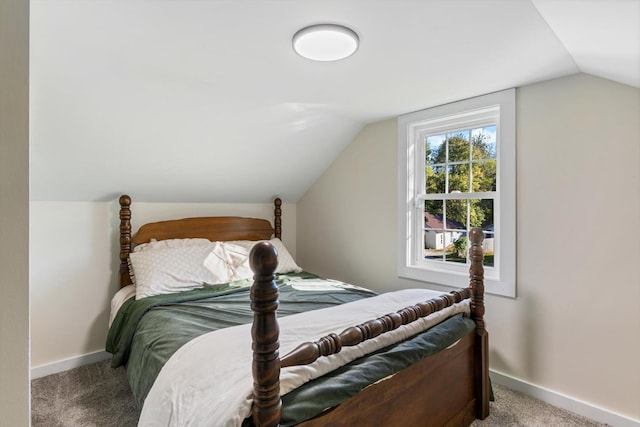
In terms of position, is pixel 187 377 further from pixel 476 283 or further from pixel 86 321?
pixel 86 321

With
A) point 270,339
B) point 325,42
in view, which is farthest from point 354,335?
point 325,42

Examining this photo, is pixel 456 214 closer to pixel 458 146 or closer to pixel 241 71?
pixel 458 146

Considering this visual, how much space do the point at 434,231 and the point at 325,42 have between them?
1.83 m

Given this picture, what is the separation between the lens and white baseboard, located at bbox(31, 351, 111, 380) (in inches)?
98.2

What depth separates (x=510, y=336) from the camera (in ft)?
7.52

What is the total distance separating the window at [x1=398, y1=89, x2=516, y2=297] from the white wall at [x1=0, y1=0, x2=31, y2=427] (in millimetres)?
2487

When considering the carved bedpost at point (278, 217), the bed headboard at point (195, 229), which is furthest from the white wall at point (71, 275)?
the carved bedpost at point (278, 217)

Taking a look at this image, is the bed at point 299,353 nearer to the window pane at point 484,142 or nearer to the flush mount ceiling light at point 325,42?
the window pane at point 484,142

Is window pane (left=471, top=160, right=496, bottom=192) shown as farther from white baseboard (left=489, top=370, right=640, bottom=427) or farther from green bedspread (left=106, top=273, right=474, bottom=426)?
white baseboard (left=489, top=370, right=640, bottom=427)

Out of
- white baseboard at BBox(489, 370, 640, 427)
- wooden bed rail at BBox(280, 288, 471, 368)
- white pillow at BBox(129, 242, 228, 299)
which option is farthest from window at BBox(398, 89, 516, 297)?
white pillow at BBox(129, 242, 228, 299)

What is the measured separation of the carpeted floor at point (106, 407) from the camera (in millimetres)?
1928

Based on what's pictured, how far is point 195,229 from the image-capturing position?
3.19 m

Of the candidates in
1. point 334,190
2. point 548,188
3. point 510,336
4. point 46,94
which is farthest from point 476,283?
point 46,94

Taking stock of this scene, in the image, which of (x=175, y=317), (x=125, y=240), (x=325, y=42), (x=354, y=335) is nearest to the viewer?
(x=354, y=335)
